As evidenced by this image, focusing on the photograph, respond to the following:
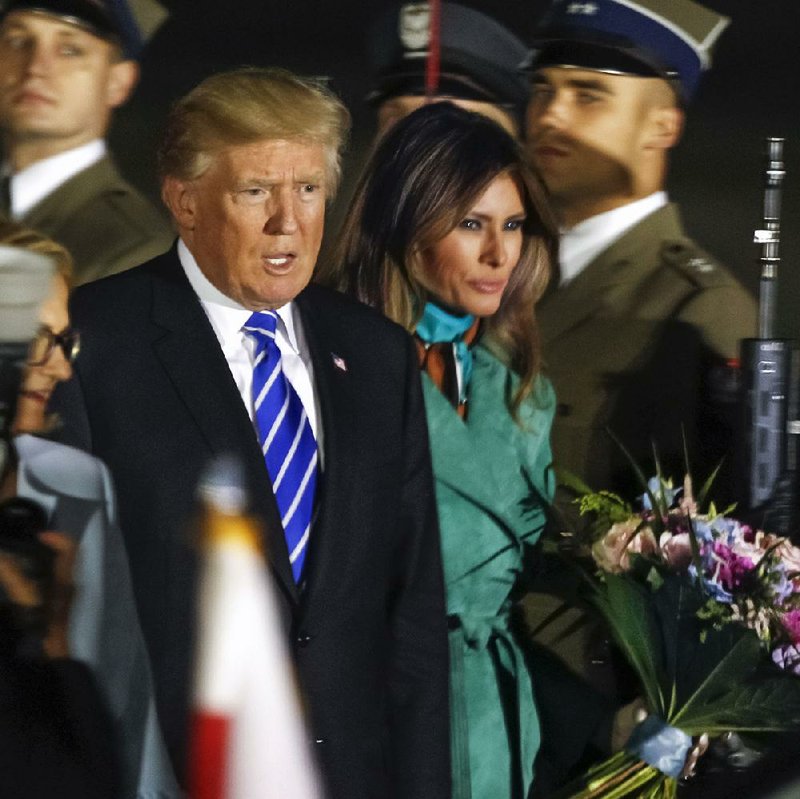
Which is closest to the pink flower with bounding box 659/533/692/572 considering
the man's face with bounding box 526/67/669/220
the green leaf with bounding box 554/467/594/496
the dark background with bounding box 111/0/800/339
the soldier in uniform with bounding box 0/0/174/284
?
the green leaf with bounding box 554/467/594/496

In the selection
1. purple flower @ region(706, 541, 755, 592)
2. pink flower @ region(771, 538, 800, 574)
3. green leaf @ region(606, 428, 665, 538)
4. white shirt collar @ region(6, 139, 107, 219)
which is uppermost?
white shirt collar @ region(6, 139, 107, 219)

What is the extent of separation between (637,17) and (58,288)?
1.23 meters

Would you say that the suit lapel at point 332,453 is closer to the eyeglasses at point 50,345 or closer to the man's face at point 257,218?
the man's face at point 257,218

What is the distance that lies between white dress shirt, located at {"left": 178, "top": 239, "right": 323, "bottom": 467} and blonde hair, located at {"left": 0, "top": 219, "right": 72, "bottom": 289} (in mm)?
188

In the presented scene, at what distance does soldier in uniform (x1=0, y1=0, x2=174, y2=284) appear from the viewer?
277 centimetres

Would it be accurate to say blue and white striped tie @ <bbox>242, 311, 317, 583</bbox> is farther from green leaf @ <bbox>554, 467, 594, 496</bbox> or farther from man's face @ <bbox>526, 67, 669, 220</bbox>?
man's face @ <bbox>526, 67, 669, 220</bbox>

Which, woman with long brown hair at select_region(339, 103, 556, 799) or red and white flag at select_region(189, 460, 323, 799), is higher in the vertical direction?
red and white flag at select_region(189, 460, 323, 799)

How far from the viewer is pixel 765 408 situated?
292 cm

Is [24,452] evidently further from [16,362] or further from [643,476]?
Answer: [643,476]

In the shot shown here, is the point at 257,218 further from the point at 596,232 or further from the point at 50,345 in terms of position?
the point at 596,232

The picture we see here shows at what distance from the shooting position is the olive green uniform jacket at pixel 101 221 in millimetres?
2773

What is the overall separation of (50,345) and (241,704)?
1368 millimetres

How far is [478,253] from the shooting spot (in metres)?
2.86

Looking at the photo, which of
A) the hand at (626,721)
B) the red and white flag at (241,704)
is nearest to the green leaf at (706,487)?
the hand at (626,721)
